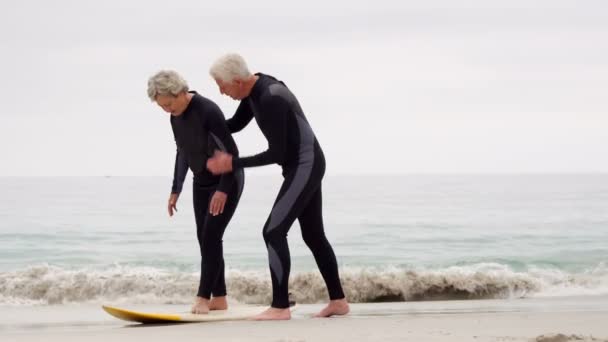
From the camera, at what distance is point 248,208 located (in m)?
27.8

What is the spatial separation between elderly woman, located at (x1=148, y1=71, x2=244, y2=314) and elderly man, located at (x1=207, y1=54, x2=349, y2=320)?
20cm

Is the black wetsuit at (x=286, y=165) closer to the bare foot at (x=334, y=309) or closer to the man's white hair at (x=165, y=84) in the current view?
the bare foot at (x=334, y=309)

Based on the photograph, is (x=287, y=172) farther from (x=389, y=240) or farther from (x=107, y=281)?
(x=389, y=240)

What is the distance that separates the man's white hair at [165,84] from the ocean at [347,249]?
3908 mm

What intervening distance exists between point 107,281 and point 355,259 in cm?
650

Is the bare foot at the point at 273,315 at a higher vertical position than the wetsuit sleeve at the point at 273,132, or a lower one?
lower

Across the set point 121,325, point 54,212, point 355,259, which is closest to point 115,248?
point 355,259

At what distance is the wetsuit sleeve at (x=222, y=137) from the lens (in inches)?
240

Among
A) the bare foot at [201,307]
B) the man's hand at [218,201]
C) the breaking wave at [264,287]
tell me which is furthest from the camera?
the breaking wave at [264,287]

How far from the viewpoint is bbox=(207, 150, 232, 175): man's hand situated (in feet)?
19.3

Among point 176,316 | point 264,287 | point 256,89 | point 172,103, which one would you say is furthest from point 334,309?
point 264,287

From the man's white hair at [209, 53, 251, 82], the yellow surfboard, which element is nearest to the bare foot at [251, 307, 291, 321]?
the yellow surfboard

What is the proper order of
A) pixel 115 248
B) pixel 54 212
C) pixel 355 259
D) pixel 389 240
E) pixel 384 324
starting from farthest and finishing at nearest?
pixel 54 212 → pixel 389 240 → pixel 115 248 → pixel 355 259 → pixel 384 324

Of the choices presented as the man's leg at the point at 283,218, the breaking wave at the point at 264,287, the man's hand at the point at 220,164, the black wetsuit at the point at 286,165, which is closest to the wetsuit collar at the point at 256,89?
the black wetsuit at the point at 286,165
